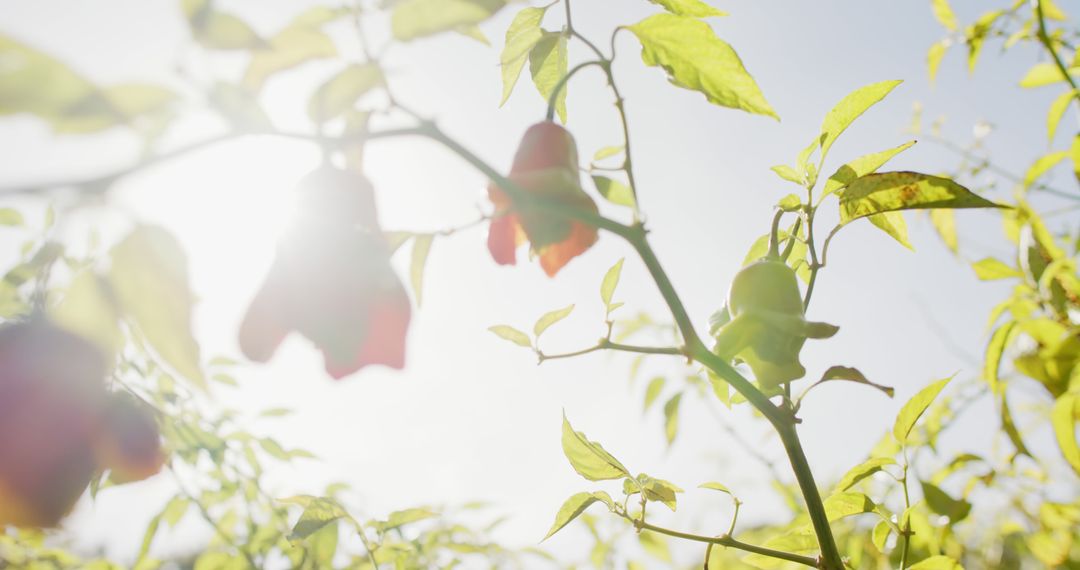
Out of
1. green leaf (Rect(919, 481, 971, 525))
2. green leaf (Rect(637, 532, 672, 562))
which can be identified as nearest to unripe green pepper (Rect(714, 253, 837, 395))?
green leaf (Rect(919, 481, 971, 525))

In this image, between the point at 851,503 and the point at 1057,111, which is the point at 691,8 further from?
the point at 1057,111

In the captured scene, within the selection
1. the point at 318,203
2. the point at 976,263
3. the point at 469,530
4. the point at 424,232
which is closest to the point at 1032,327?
the point at 976,263

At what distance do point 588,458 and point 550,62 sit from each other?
1.52 feet

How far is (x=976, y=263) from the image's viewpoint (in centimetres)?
109

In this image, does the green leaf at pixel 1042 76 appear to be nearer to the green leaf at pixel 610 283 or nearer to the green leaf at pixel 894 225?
the green leaf at pixel 894 225

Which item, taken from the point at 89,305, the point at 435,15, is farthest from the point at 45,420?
the point at 435,15

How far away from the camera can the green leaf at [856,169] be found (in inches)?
26.2

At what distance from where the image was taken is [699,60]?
61cm

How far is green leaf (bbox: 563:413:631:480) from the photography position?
0.71m

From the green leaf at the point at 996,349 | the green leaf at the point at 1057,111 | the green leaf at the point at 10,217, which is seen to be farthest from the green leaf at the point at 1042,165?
the green leaf at the point at 10,217

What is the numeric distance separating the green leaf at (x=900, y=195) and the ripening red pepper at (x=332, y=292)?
46cm

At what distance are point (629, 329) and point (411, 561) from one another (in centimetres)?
91

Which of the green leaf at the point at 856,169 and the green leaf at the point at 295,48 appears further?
the green leaf at the point at 856,169

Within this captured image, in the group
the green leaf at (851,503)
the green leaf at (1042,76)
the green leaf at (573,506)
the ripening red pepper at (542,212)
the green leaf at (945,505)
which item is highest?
the green leaf at (1042,76)
